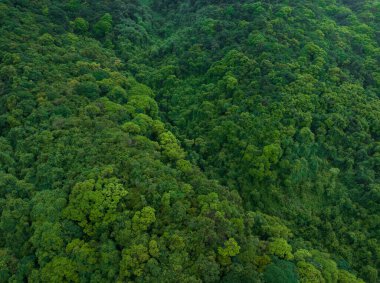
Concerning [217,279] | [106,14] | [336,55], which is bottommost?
[217,279]

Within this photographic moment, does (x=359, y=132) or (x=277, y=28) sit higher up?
(x=277, y=28)

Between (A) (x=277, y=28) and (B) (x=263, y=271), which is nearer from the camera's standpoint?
(B) (x=263, y=271)

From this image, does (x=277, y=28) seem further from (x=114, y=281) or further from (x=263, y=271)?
(x=114, y=281)

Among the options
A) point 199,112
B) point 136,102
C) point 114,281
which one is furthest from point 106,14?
point 114,281

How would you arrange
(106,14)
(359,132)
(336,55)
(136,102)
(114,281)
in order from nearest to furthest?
(114,281) < (359,132) < (136,102) < (336,55) < (106,14)

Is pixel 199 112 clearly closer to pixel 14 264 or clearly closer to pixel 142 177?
pixel 142 177

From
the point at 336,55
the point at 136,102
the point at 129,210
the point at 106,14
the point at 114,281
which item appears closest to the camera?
the point at 114,281

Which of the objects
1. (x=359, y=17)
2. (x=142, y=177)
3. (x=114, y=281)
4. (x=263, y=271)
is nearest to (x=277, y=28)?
(x=359, y=17)
